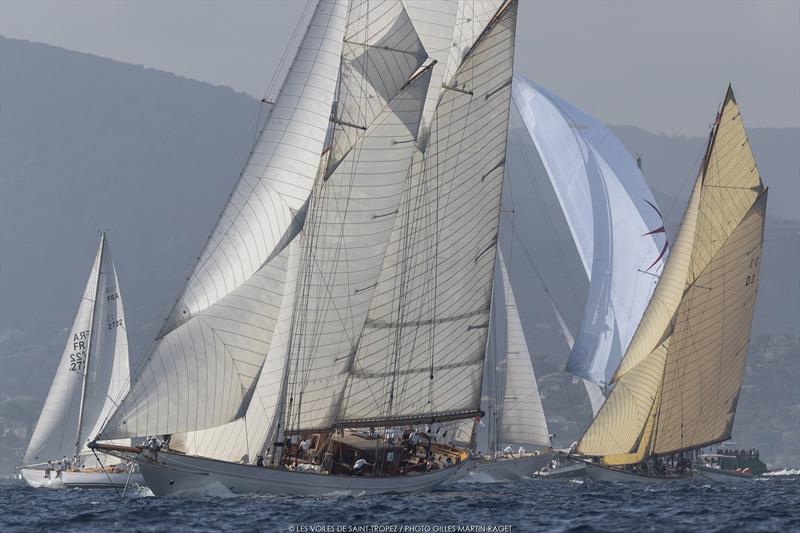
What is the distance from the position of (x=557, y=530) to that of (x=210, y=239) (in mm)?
15568

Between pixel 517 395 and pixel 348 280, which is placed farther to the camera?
pixel 517 395

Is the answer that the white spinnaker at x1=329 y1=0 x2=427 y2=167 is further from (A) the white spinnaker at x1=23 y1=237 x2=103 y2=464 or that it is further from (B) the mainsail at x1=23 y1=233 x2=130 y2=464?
(A) the white spinnaker at x1=23 y1=237 x2=103 y2=464

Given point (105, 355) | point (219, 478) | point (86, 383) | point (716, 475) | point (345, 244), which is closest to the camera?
point (219, 478)

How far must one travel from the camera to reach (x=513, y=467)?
92188mm

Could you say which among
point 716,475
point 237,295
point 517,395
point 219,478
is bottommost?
point 219,478

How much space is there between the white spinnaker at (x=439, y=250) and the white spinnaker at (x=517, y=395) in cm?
2780

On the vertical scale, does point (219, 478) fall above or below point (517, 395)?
below

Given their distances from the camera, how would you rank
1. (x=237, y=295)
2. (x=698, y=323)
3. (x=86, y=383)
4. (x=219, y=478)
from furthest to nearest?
(x=86, y=383), (x=698, y=323), (x=219, y=478), (x=237, y=295)

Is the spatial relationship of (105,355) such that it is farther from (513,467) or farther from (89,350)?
(513,467)


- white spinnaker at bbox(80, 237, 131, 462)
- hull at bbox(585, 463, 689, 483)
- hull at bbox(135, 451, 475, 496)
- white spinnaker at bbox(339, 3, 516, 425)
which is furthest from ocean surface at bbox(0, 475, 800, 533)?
white spinnaker at bbox(80, 237, 131, 462)

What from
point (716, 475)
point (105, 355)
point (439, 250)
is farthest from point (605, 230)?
point (105, 355)

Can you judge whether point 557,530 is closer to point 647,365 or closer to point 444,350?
point 444,350

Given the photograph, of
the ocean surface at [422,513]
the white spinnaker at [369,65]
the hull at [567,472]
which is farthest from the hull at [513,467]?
the white spinnaker at [369,65]

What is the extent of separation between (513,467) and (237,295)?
43318mm
